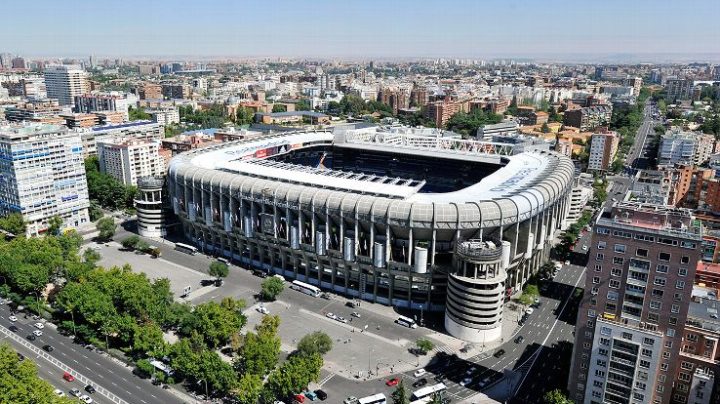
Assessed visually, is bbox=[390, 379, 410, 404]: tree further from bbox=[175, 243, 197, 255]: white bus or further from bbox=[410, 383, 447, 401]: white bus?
bbox=[175, 243, 197, 255]: white bus

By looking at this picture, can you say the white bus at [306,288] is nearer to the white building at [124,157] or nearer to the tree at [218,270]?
the tree at [218,270]

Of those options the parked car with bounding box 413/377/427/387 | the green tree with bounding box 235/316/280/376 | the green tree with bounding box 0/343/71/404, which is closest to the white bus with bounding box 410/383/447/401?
the parked car with bounding box 413/377/427/387

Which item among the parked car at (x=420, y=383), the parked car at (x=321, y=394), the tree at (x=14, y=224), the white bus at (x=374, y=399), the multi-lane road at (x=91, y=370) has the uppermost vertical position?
the tree at (x=14, y=224)

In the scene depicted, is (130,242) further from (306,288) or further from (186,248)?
(306,288)

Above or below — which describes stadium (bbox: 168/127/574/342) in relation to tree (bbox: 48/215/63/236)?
above

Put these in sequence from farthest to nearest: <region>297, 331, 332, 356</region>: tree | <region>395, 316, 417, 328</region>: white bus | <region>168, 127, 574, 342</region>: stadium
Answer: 1. <region>395, 316, 417, 328</region>: white bus
2. <region>168, 127, 574, 342</region>: stadium
3. <region>297, 331, 332, 356</region>: tree

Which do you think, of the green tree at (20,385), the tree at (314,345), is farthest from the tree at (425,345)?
the green tree at (20,385)

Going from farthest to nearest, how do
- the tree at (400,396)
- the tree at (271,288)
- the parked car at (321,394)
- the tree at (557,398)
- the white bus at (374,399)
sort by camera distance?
the tree at (271,288) < the parked car at (321,394) < the white bus at (374,399) < the tree at (400,396) < the tree at (557,398)
